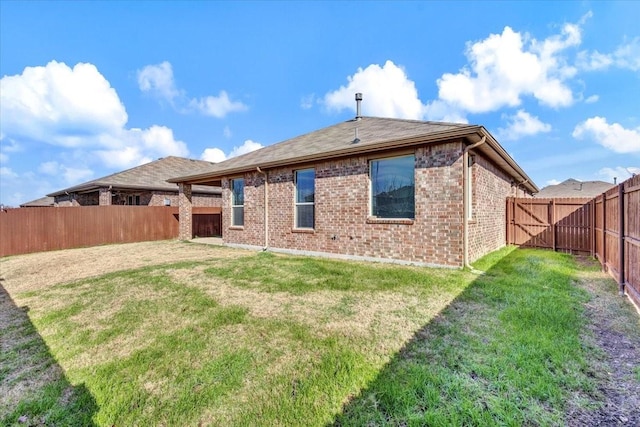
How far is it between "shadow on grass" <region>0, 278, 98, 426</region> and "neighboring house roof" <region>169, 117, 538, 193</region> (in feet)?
22.0

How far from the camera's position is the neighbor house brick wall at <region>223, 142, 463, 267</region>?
21.1 feet

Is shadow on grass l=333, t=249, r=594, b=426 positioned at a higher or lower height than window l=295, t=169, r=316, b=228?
lower

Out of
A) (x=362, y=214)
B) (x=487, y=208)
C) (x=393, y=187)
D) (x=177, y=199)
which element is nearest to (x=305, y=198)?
(x=362, y=214)

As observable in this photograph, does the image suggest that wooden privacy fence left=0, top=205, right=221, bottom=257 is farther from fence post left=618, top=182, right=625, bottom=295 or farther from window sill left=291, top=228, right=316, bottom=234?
fence post left=618, top=182, right=625, bottom=295

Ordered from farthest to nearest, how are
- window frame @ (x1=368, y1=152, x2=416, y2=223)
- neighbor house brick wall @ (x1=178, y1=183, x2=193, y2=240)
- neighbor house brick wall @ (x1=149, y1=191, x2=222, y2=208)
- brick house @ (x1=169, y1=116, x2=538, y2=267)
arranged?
neighbor house brick wall @ (x1=149, y1=191, x2=222, y2=208), neighbor house brick wall @ (x1=178, y1=183, x2=193, y2=240), window frame @ (x1=368, y1=152, x2=416, y2=223), brick house @ (x1=169, y1=116, x2=538, y2=267)

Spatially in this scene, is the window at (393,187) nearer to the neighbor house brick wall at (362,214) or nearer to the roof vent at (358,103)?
the neighbor house brick wall at (362,214)

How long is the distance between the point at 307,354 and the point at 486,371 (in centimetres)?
162

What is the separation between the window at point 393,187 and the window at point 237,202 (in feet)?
19.0

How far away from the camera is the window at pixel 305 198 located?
901 centimetres

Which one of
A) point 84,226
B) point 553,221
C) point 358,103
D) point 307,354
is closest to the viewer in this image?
point 307,354

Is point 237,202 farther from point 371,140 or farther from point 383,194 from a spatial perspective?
point 383,194

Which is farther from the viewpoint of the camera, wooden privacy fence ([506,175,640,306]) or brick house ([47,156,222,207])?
brick house ([47,156,222,207])

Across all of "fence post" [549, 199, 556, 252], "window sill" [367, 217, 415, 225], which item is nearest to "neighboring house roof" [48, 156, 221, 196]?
"window sill" [367, 217, 415, 225]

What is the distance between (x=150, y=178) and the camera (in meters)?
17.1
